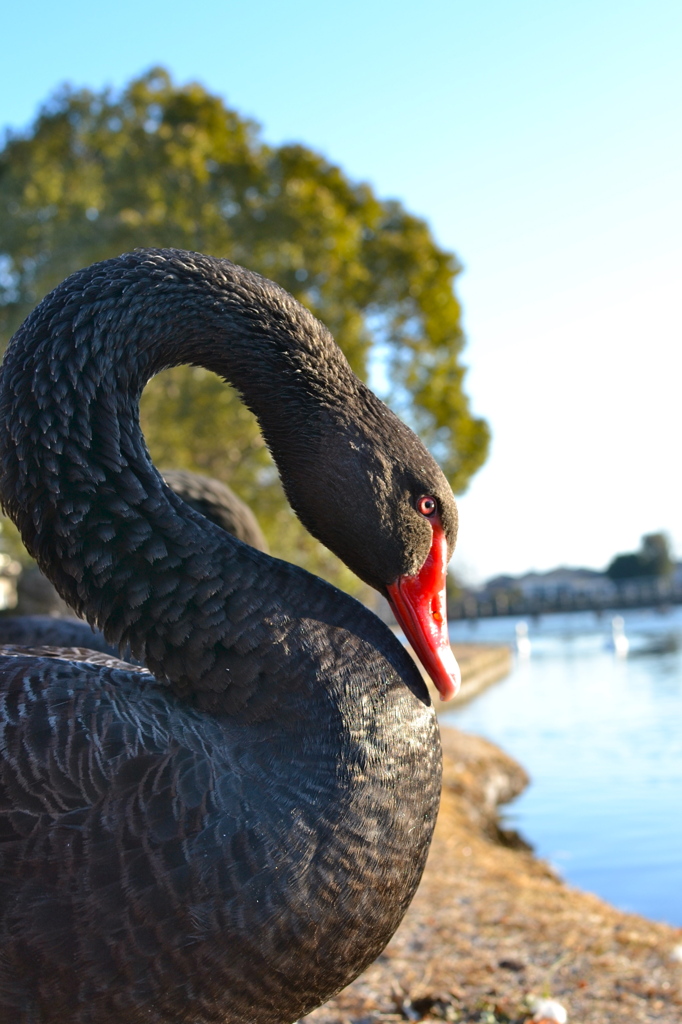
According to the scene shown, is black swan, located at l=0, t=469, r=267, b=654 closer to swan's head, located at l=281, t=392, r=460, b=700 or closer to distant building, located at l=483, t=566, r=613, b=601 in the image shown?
swan's head, located at l=281, t=392, r=460, b=700

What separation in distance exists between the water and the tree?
195 inches

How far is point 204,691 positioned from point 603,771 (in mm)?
9909

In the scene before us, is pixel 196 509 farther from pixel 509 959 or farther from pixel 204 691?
pixel 509 959

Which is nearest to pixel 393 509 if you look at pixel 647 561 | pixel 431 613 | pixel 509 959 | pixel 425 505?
pixel 425 505

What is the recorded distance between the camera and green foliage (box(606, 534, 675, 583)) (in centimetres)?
9462

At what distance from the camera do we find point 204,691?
1.93 m

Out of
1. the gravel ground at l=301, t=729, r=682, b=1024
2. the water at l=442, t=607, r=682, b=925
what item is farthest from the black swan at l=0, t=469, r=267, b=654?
the water at l=442, t=607, r=682, b=925

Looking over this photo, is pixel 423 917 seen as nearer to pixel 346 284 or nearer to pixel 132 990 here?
pixel 132 990

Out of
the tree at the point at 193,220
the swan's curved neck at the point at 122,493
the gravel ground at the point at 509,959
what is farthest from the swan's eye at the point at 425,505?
the tree at the point at 193,220

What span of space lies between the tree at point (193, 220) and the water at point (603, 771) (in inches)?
195

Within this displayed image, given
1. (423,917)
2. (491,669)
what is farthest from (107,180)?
(491,669)

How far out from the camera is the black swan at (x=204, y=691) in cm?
170

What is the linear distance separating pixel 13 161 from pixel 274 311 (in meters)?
17.7

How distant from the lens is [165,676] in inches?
78.5
